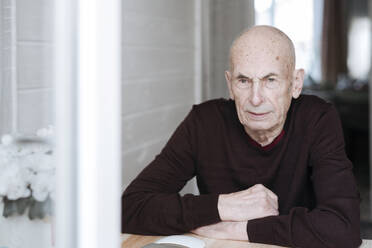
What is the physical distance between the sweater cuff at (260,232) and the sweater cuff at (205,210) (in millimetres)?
105

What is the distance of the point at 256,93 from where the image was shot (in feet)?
4.72

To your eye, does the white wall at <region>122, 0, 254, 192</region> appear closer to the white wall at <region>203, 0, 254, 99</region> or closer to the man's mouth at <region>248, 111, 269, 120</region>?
the white wall at <region>203, 0, 254, 99</region>

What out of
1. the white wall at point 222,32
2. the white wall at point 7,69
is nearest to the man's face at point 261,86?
the white wall at point 7,69

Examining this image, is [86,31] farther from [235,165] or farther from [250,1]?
[250,1]

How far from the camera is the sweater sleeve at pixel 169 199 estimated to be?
4.54 feet

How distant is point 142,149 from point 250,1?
4.62 ft

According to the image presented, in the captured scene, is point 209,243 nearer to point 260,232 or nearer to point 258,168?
point 260,232

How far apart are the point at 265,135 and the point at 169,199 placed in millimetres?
348

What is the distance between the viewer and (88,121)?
0.73 m

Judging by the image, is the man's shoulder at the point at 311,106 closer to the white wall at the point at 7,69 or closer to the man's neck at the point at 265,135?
the man's neck at the point at 265,135

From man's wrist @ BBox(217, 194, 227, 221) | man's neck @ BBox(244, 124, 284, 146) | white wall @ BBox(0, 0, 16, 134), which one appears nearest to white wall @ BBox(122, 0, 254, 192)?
man's neck @ BBox(244, 124, 284, 146)

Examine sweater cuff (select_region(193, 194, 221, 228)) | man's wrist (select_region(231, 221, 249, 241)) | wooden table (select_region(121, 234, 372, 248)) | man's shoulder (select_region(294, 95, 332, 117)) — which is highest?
man's shoulder (select_region(294, 95, 332, 117))

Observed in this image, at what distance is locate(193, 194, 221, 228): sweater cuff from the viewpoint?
136cm

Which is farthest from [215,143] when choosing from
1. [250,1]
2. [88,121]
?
[250,1]
